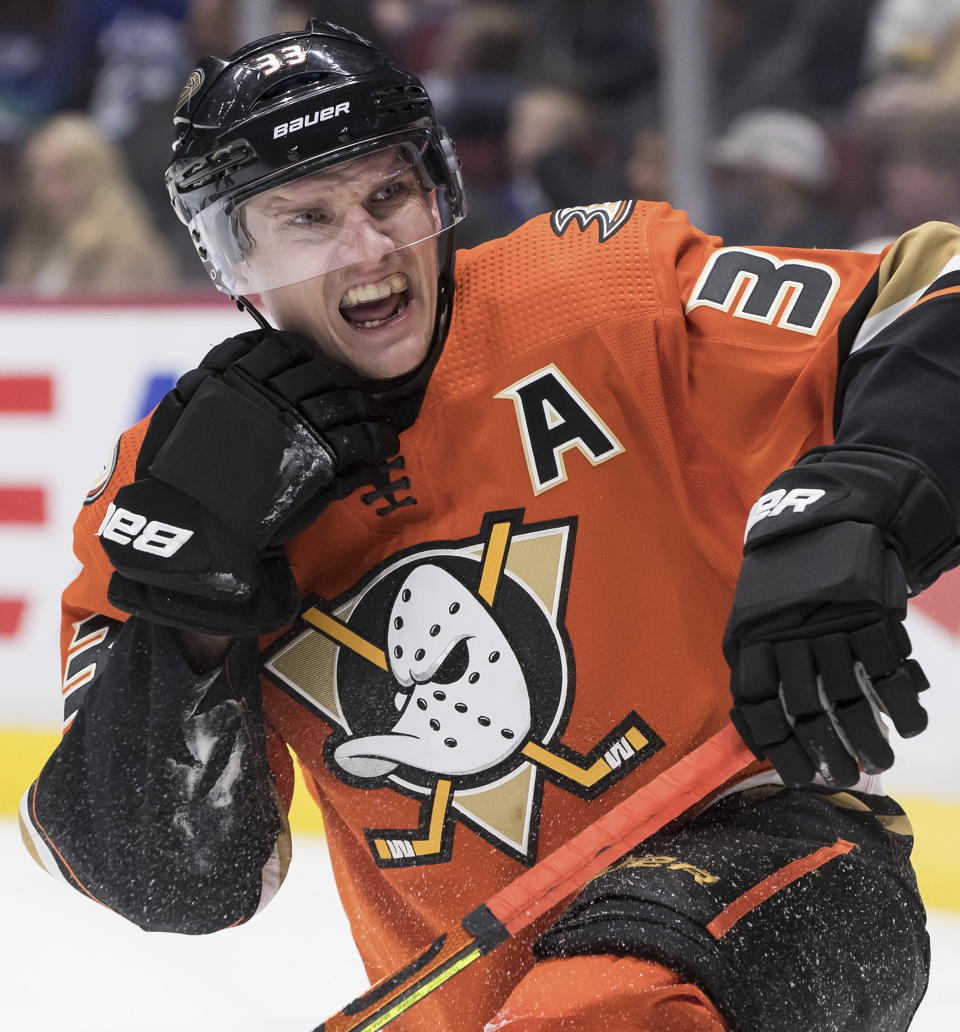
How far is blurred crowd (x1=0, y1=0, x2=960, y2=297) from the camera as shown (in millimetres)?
3443

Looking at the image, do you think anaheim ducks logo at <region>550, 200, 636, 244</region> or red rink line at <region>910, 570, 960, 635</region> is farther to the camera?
red rink line at <region>910, 570, 960, 635</region>

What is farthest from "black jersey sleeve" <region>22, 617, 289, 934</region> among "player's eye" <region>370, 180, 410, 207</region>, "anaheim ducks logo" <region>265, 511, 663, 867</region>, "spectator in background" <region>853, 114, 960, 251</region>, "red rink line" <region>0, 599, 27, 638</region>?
"spectator in background" <region>853, 114, 960, 251</region>

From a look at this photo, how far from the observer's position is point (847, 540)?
1.36 metres

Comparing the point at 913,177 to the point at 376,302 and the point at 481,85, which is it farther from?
the point at 376,302

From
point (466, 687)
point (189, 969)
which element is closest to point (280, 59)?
point (466, 687)

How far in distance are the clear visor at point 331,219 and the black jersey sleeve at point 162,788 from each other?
417 millimetres

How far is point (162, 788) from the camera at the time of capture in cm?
183

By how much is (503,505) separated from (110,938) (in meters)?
1.27

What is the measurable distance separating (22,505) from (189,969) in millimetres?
1164

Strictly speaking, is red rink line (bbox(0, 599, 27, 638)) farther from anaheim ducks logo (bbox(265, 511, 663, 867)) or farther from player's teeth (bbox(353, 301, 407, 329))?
player's teeth (bbox(353, 301, 407, 329))

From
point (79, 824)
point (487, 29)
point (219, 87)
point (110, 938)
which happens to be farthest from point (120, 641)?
point (487, 29)

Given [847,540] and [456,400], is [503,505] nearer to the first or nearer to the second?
[456,400]

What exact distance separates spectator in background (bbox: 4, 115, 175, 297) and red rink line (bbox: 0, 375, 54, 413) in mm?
244

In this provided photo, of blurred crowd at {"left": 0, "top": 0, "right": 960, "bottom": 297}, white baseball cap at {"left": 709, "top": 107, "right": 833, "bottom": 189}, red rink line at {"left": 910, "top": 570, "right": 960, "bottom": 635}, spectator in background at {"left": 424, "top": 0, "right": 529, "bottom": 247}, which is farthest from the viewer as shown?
spectator in background at {"left": 424, "top": 0, "right": 529, "bottom": 247}
